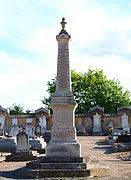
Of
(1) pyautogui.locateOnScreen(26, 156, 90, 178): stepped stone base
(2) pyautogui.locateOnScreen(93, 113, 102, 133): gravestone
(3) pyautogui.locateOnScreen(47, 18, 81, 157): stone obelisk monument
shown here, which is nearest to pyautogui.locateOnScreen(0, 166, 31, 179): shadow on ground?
(1) pyautogui.locateOnScreen(26, 156, 90, 178): stepped stone base

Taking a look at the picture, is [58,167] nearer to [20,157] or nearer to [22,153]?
[20,157]

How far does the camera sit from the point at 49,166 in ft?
33.3

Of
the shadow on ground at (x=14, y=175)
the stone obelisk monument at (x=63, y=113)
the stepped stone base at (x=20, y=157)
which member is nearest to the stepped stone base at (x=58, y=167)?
the shadow on ground at (x=14, y=175)

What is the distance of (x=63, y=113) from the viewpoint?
11391mm

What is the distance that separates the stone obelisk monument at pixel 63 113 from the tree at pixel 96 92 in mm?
39020

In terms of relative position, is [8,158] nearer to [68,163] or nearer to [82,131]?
[68,163]

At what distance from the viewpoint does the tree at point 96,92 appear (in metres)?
51.1

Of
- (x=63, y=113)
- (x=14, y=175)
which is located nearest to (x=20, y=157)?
(x=63, y=113)

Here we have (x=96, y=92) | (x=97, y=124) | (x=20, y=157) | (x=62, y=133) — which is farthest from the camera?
(x=96, y=92)

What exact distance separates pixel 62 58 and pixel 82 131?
26.6 meters

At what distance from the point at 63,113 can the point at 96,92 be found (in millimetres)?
40416

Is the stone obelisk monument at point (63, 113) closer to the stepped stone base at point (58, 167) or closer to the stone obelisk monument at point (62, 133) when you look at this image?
the stone obelisk monument at point (62, 133)

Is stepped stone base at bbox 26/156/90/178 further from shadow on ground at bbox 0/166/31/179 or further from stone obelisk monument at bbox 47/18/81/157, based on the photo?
stone obelisk monument at bbox 47/18/81/157

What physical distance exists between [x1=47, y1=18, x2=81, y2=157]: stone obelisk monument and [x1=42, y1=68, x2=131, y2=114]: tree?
39.0m
